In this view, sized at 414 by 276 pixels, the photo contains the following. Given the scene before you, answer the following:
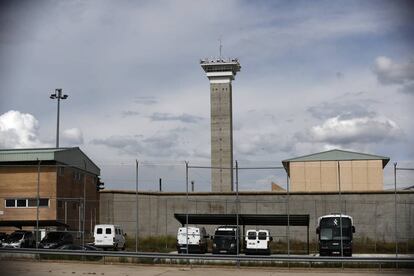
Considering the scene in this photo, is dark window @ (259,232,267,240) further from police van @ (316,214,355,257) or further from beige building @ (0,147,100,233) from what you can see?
beige building @ (0,147,100,233)

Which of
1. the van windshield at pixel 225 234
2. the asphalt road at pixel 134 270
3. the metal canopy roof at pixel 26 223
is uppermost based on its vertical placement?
the metal canopy roof at pixel 26 223

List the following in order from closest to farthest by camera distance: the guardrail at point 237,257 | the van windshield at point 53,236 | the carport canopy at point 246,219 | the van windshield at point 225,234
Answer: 1. the guardrail at point 237,257
2. the van windshield at point 53,236
3. the van windshield at point 225,234
4. the carport canopy at point 246,219

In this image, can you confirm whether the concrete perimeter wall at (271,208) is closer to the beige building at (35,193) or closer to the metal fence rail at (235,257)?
the beige building at (35,193)

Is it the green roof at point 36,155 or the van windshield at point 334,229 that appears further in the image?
the green roof at point 36,155

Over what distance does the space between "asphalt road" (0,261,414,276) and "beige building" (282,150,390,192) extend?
39.0 metres

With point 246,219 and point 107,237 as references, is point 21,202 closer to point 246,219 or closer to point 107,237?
point 107,237

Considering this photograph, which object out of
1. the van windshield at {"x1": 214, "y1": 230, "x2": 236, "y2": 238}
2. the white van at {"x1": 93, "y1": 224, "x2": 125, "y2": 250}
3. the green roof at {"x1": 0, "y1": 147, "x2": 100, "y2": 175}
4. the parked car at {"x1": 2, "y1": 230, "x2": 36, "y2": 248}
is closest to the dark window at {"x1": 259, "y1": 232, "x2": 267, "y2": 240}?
the van windshield at {"x1": 214, "y1": 230, "x2": 236, "y2": 238}

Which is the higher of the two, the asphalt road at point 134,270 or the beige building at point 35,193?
the beige building at point 35,193

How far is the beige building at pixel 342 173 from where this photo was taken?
63031 millimetres

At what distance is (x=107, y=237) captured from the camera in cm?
3909

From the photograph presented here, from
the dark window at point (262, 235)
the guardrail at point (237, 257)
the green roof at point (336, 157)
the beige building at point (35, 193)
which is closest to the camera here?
the guardrail at point (237, 257)

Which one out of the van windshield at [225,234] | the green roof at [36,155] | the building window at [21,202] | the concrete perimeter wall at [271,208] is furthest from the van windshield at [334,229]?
the building window at [21,202]

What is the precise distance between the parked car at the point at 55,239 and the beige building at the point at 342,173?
30.8m

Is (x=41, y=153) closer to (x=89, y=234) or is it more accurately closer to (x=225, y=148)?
(x=89, y=234)
